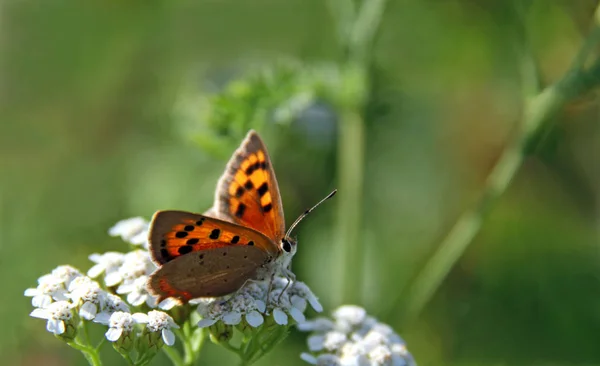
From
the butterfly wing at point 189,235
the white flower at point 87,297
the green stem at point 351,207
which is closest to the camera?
the butterfly wing at point 189,235

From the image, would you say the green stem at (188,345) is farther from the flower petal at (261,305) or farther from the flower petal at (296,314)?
the flower petal at (296,314)

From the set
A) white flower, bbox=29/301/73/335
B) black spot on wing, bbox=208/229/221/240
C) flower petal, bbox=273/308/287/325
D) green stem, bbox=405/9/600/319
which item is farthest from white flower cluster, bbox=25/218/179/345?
green stem, bbox=405/9/600/319

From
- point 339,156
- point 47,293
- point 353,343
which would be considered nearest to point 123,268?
point 47,293

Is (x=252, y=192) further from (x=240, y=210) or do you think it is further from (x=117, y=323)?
(x=117, y=323)

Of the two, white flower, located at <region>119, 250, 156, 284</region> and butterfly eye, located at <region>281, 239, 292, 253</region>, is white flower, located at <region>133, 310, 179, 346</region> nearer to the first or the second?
white flower, located at <region>119, 250, 156, 284</region>

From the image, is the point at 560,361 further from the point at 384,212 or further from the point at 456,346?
the point at 384,212

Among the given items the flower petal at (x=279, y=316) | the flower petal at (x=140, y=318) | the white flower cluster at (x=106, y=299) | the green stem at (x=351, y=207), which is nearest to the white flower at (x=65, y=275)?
the white flower cluster at (x=106, y=299)

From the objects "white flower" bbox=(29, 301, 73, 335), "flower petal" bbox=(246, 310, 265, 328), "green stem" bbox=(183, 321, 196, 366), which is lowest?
"green stem" bbox=(183, 321, 196, 366)
